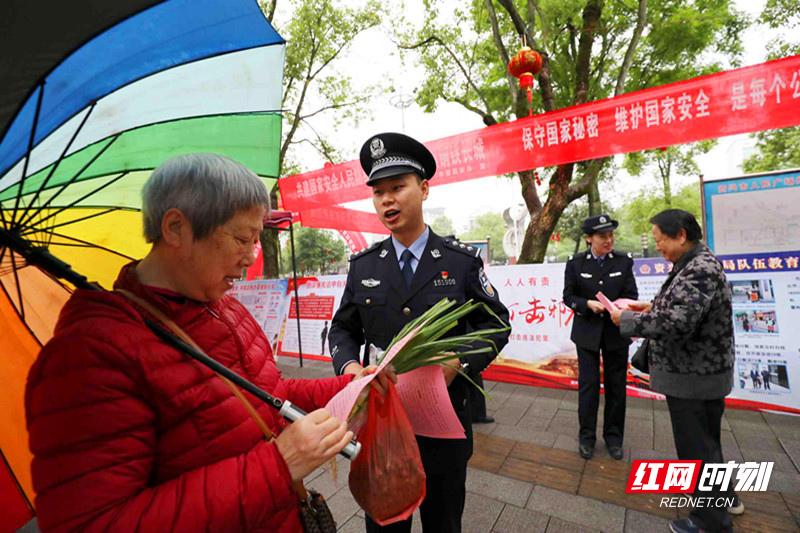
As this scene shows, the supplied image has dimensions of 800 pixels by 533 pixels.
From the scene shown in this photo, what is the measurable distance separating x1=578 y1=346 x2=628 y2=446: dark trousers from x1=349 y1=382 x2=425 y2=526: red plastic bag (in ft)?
8.81

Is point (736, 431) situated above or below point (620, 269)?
below

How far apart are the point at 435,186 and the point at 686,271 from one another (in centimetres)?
471

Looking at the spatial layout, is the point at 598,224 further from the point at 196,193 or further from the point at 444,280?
the point at 196,193

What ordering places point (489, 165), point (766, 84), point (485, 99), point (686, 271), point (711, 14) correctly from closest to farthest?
1. point (686, 271)
2. point (766, 84)
3. point (489, 165)
4. point (711, 14)
5. point (485, 99)

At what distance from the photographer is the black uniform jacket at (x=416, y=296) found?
1.79 meters

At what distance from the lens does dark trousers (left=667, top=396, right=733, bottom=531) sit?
225 cm

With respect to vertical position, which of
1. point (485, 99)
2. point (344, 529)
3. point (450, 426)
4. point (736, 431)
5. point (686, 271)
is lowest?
point (736, 431)

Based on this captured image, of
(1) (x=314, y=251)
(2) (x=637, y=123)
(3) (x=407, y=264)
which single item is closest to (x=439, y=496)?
(3) (x=407, y=264)

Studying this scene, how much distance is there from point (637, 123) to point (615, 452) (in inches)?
155

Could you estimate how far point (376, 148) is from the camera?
1.91m

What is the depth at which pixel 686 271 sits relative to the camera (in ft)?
7.48

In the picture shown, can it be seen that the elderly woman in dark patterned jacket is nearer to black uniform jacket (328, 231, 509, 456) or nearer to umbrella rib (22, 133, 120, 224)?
black uniform jacket (328, 231, 509, 456)

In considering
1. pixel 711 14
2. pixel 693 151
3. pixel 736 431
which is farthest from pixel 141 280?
pixel 693 151

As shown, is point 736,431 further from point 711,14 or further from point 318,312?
point 711,14
